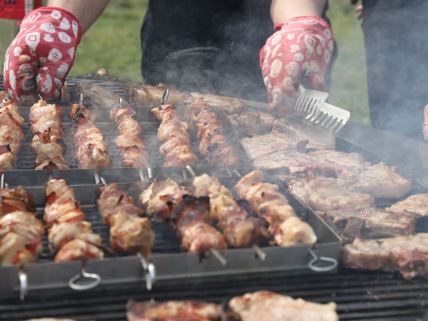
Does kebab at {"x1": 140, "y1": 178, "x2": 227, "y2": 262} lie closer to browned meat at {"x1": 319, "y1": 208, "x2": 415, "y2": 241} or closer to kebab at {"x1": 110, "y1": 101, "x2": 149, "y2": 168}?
kebab at {"x1": 110, "y1": 101, "x2": 149, "y2": 168}

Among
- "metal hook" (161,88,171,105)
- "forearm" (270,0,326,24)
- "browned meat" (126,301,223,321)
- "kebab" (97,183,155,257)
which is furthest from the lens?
"forearm" (270,0,326,24)

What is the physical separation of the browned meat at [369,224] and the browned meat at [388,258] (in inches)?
6.3

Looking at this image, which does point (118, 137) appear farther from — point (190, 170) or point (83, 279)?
point (83, 279)

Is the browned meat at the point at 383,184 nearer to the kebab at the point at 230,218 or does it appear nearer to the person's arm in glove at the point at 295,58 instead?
the kebab at the point at 230,218

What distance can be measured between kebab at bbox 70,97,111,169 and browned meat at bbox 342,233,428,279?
1.58m

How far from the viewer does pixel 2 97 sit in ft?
16.0

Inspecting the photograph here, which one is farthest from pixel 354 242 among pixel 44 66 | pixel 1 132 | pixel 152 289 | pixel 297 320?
pixel 44 66

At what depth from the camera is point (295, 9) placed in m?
5.15

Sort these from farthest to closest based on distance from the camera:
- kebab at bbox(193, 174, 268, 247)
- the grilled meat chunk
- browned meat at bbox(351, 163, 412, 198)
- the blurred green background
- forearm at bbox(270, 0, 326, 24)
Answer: the blurred green background < forearm at bbox(270, 0, 326, 24) < browned meat at bbox(351, 163, 412, 198) < the grilled meat chunk < kebab at bbox(193, 174, 268, 247)

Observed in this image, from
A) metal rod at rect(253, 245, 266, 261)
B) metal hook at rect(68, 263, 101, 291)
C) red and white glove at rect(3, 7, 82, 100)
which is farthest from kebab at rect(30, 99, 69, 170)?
metal rod at rect(253, 245, 266, 261)

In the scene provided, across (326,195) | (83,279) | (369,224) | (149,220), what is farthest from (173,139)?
(83,279)

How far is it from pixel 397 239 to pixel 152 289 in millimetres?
1268

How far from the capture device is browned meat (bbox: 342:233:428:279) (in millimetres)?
2947

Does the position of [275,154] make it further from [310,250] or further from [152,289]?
[152,289]
